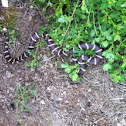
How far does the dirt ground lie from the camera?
326cm

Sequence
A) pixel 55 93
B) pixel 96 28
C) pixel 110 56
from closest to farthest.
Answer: pixel 110 56 → pixel 96 28 → pixel 55 93

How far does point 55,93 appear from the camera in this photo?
3426 mm

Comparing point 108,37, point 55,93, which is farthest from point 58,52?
point 108,37

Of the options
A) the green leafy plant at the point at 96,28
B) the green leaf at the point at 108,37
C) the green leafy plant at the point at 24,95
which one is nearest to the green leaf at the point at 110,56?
the green leafy plant at the point at 96,28

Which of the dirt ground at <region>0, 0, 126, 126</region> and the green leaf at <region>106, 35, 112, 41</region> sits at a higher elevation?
the green leaf at <region>106, 35, 112, 41</region>

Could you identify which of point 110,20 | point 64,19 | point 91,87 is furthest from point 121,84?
point 64,19

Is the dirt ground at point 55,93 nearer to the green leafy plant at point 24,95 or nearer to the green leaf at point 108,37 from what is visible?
the green leafy plant at point 24,95

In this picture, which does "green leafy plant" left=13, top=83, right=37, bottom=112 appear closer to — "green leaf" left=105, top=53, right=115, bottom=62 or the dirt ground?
the dirt ground

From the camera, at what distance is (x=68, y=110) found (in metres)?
3.39

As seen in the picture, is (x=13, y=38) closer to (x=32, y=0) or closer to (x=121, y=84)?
(x=32, y=0)

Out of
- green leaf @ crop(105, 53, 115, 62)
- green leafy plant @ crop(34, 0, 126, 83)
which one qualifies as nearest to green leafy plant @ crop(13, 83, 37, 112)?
green leafy plant @ crop(34, 0, 126, 83)

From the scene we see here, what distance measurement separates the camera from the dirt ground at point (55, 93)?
3256mm

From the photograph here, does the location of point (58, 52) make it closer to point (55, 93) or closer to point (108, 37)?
point (55, 93)

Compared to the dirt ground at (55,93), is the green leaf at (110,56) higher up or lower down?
higher up
